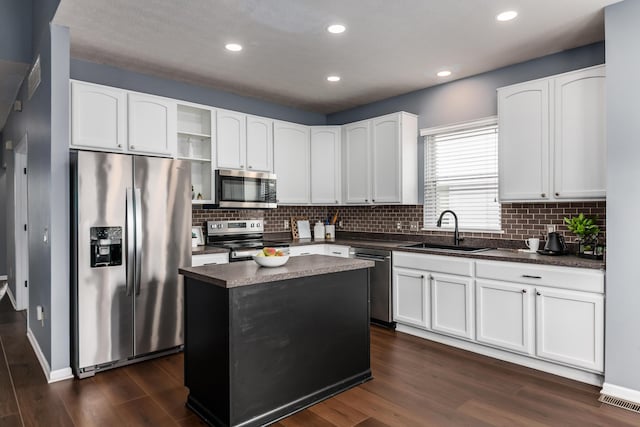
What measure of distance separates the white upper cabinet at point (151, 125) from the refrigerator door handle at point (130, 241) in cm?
75

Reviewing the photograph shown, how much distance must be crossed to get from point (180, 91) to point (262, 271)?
2877 mm

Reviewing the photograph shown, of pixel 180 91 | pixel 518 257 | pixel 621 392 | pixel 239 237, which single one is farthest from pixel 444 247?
pixel 180 91

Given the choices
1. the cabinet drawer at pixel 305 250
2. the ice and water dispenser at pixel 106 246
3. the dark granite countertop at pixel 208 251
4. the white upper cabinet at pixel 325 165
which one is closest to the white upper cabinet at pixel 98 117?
the ice and water dispenser at pixel 106 246

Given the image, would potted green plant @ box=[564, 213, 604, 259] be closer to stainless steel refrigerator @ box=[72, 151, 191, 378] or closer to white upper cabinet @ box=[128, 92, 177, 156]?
stainless steel refrigerator @ box=[72, 151, 191, 378]

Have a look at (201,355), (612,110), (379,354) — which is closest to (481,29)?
(612,110)

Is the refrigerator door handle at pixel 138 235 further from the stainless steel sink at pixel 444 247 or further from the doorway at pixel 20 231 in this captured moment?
the doorway at pixel 20 231

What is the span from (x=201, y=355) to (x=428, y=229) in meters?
3.04

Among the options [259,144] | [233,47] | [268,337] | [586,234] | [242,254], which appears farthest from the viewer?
[259,144]

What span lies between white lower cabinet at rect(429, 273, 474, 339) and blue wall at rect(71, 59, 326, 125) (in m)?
3.01

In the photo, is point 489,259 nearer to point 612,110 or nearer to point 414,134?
point 612,110

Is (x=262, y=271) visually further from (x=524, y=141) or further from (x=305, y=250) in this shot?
(x=524, y=141)

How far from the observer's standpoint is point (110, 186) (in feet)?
10.6

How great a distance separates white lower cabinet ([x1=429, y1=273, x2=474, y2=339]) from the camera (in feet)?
11.9

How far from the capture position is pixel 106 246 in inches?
126
